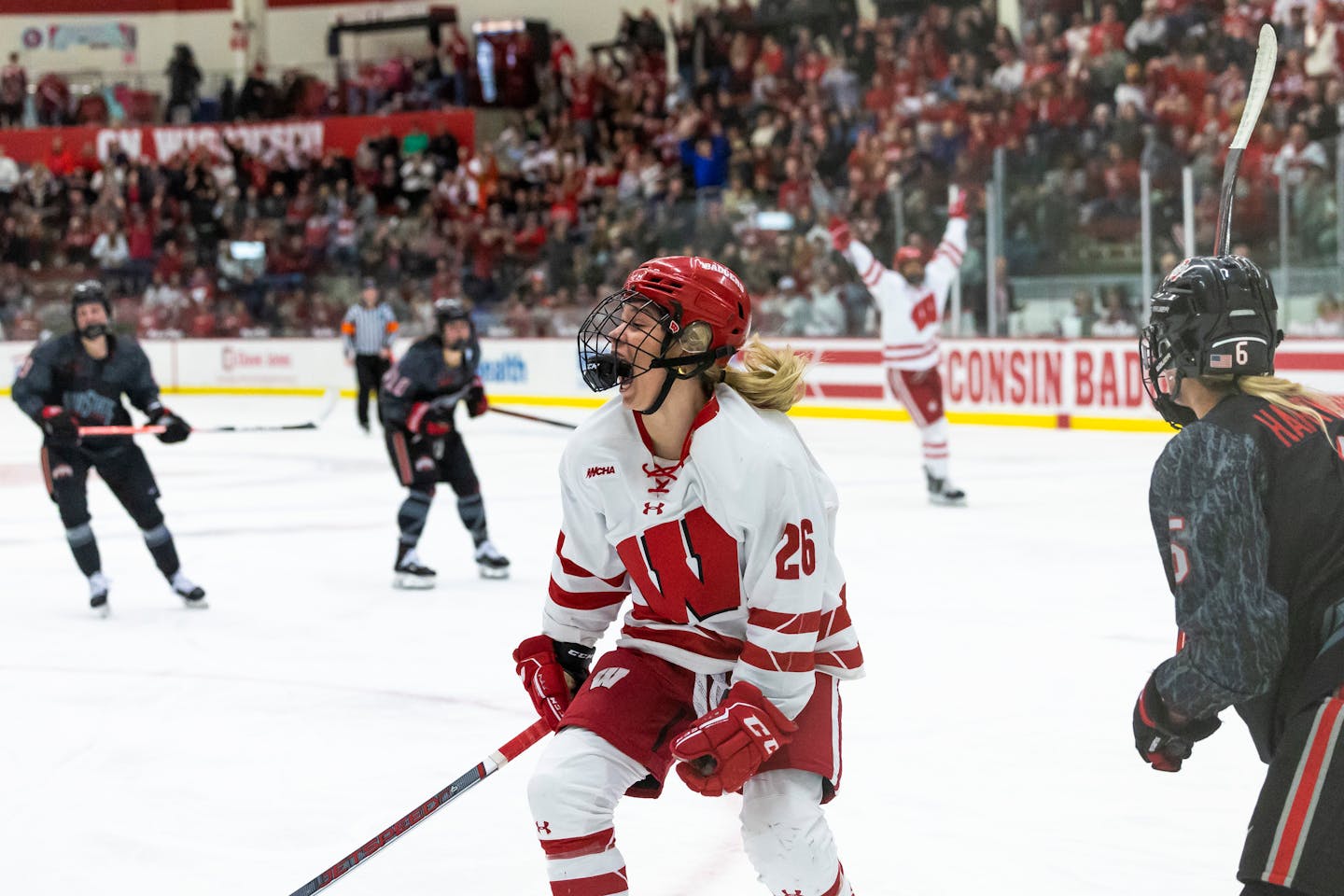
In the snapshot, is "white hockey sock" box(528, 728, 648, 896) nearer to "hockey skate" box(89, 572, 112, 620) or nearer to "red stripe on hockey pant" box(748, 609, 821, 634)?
"red stripe on hockey pant" box(748, 609, 821, 634)

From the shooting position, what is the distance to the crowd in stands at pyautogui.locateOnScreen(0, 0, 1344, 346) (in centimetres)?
1162

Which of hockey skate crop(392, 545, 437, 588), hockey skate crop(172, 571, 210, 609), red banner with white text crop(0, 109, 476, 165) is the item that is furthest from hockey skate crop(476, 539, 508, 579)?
red banner with white text crop(0, 109, 476, 165)

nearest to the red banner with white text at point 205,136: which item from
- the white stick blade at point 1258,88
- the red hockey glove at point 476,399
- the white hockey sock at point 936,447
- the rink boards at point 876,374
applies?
the rink boards at point 876,374

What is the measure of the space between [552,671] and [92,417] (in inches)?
151

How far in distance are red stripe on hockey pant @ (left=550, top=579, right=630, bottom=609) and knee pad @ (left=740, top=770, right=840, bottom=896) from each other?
35 cm

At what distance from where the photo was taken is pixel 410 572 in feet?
20.2

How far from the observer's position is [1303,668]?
1699 millimetres

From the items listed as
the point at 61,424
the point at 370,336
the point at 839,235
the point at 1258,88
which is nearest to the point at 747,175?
the point at 370,336

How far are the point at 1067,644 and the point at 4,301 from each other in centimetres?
1534

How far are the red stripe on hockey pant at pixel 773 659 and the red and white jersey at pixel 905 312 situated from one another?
252 inches

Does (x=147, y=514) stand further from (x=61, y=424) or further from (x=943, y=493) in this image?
(x=943, y=493)

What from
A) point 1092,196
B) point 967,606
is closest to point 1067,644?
point 967,606

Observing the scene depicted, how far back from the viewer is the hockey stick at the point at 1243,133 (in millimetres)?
2029

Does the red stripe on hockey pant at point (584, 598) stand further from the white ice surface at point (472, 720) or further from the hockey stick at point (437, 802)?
the white ice surface at point (472, 720)
